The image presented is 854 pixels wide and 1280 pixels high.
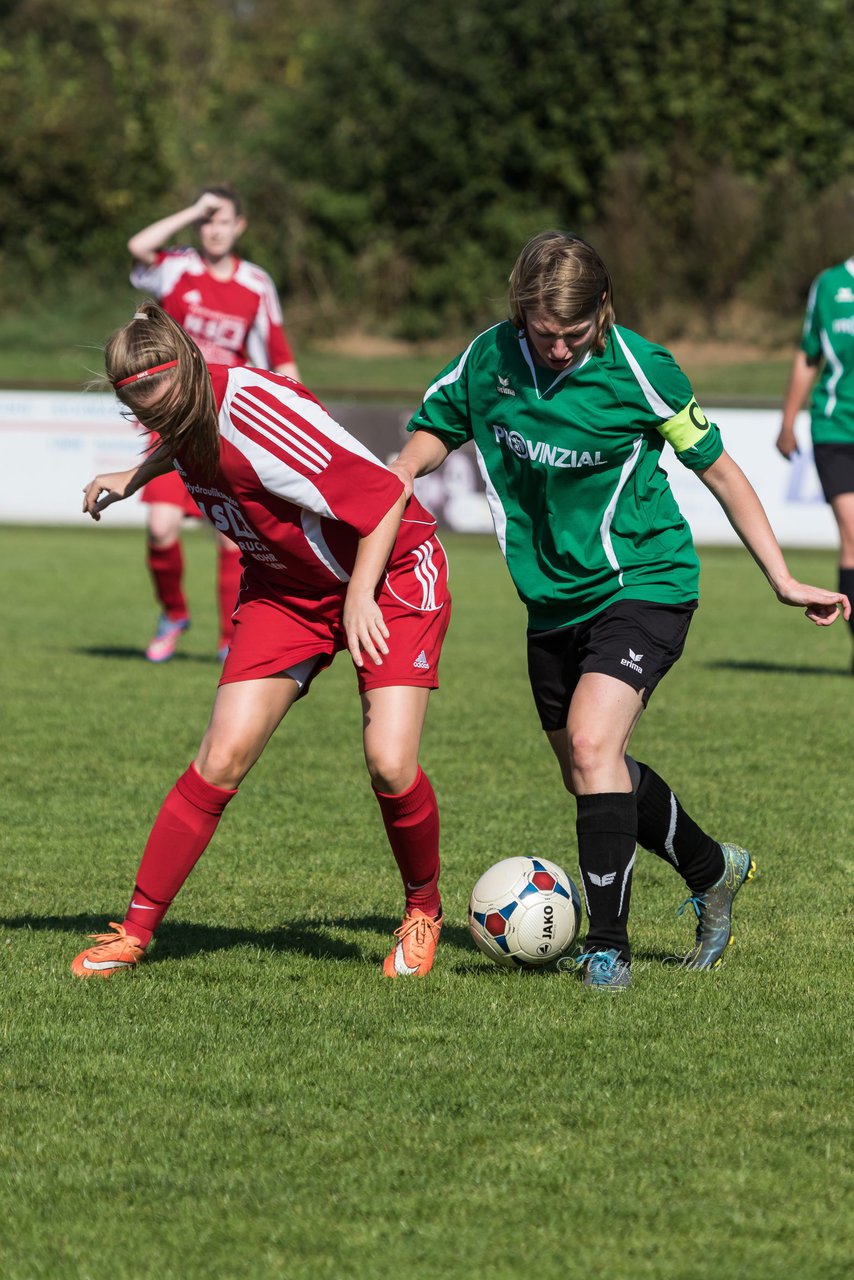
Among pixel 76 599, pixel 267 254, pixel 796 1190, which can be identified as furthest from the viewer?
pixel 267 254

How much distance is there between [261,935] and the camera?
185 inches

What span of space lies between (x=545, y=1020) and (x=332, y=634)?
3.57 feet

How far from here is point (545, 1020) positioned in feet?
12.8

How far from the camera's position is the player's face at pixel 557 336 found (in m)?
3.94

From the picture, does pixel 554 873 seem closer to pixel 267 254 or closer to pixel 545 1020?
pixel 545 1020

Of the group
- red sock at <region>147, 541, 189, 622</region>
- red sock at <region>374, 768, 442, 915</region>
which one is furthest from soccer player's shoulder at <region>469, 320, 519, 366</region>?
red sock at <region>147, 541, 189, 622</region>

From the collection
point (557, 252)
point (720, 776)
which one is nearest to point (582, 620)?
point (557, 252)

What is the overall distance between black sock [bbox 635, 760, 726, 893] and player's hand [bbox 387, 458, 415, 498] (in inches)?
35.1

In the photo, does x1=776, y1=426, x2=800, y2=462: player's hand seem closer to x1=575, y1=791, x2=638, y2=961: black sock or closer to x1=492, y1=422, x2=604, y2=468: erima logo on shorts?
x1=492, y1=422, x2=604, y2=468: erima logo on shorts

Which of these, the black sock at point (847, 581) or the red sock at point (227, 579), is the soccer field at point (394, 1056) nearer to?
the black sock at point (847, 581)

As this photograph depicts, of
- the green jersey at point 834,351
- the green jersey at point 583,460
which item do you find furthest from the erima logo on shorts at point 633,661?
the green jersey at point 834,351

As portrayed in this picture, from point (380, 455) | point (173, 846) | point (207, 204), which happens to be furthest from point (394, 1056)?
point (380, 455)

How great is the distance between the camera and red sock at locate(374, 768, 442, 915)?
4352 mm

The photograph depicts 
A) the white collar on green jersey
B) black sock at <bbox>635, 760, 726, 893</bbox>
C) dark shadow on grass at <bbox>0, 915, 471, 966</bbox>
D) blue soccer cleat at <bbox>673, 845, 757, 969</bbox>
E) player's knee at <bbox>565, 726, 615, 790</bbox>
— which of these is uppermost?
the white collar on green jersey
